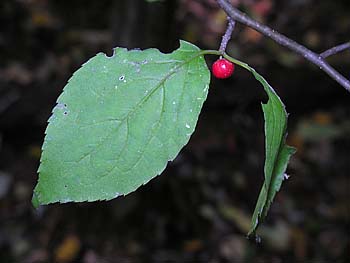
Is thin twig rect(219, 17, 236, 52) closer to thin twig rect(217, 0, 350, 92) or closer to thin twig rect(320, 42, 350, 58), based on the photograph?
thin twig rect(217, 0, 350, 92)

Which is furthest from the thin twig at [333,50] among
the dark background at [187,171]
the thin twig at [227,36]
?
the dark background at [187,171]

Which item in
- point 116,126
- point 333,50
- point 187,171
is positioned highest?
Result: point 333,50

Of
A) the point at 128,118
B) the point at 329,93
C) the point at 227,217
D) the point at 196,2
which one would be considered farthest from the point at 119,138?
the point at 196,2

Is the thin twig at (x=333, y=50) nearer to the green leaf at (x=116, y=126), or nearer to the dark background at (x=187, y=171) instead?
the green leaf at (x=116, y=126)

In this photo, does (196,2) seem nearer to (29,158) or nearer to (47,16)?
(47,16)

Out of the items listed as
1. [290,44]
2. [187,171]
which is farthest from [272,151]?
[187,171]

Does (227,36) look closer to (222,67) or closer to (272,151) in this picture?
(222,67)

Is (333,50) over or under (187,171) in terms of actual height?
over
